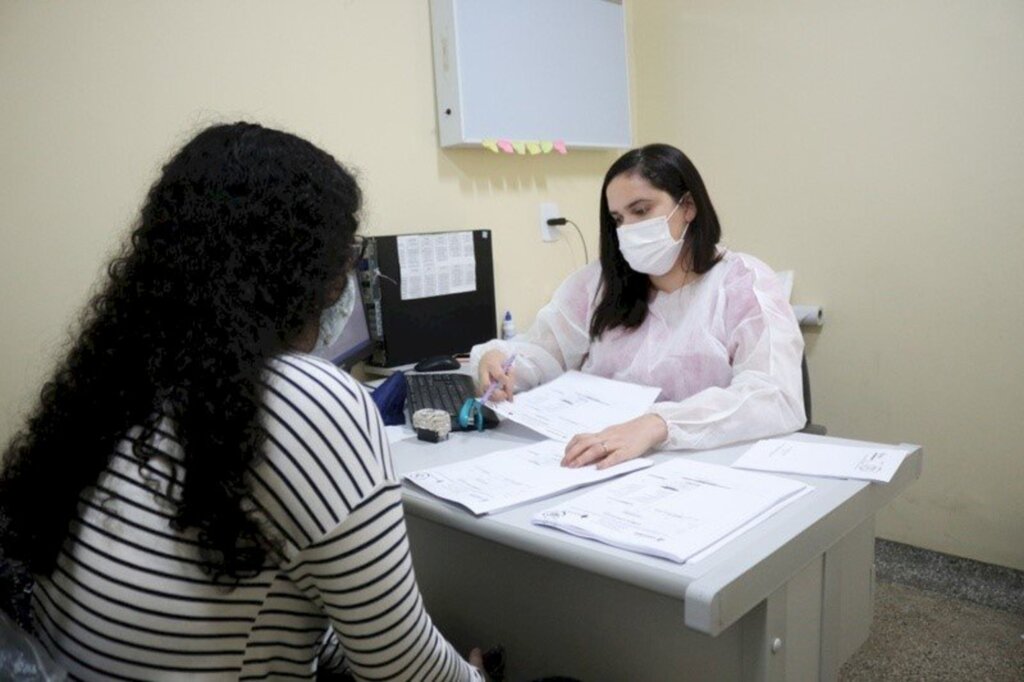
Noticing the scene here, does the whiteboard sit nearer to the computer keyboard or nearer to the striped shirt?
the computer keyboard

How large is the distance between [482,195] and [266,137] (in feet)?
5.15

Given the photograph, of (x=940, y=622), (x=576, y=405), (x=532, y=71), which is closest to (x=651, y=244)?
(x=576, y=405)

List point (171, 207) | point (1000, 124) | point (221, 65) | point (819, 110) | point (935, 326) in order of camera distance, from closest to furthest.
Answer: point (171, 207)
point (221, 65)
point (1000, 124)
point (935, 326)
point (819, 110)

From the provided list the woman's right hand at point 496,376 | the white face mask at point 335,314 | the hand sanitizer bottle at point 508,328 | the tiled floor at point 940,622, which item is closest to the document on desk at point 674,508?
the white face mask at point 335,314

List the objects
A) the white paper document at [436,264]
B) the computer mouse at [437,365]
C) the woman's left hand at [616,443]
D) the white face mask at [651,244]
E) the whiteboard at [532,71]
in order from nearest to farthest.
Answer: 1. the woman's left hand at [616,443]
2. the white face mask at [651,244]
3. the computer mouse at [437,365]
4. the white paper document at [436,264]
5. the whiteboard at [532,71]

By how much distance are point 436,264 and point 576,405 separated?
0.81 m

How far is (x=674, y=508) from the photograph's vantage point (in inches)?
37.9

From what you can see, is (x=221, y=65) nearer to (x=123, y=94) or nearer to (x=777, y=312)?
(x=123, y=94)

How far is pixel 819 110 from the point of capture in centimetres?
230

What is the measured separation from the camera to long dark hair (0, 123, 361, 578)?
26.7 inches

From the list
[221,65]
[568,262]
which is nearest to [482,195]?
[568,262]

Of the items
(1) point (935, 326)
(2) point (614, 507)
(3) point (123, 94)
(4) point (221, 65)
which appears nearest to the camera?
(2) point (614, 507)

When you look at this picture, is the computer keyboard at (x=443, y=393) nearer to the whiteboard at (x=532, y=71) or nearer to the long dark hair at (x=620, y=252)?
the long dark hair at (x=620, y=252)

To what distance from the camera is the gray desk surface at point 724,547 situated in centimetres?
77
